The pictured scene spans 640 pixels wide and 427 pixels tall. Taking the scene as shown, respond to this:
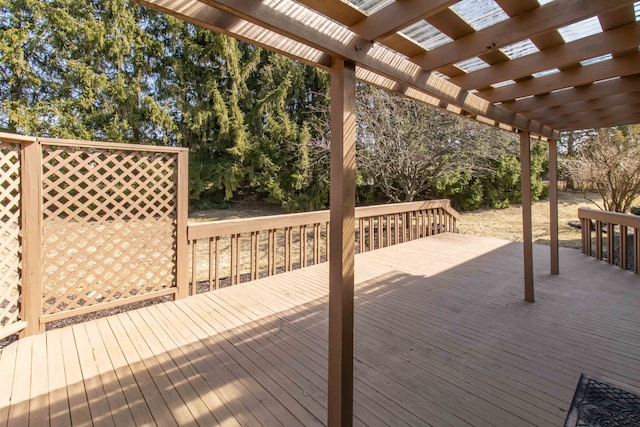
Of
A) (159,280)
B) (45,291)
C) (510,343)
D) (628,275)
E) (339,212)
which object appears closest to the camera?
(339,212)

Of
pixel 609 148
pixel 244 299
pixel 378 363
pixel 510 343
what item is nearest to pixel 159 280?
pixel 244 299

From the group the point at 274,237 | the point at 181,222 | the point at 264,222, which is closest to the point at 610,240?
the point at 274,237

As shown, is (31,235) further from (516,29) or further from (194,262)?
(516,29)

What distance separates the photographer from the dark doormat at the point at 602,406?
1.70 metres

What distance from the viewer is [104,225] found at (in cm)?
317

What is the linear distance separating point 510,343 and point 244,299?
2.47m

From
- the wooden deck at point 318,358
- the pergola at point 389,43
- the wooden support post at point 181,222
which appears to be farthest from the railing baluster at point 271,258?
the pergola at point 389,43

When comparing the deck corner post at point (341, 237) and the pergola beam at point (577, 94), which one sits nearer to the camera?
the deck corner post at point (341, 237)

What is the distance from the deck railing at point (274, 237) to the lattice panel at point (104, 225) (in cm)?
37

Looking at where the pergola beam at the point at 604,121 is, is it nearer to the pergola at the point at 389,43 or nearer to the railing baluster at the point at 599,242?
the pergola at the point at 389,43

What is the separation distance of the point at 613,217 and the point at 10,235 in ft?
22.6

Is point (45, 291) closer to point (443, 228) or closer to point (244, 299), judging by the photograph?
point (244, 299)

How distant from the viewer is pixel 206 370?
2.15 metres

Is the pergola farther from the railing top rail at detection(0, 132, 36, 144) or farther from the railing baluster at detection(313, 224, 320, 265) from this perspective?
the railing baluster at detection(313, 224, 320, 265)
